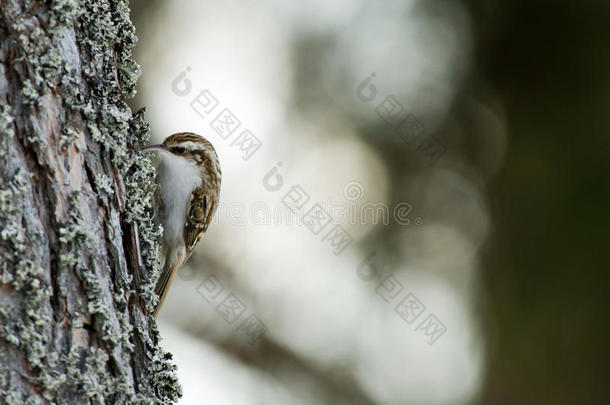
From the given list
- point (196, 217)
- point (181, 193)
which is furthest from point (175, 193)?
point (196, 217)

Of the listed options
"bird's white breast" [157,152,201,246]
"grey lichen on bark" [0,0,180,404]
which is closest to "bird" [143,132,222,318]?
"bird's white breast" [157,152,201,246]

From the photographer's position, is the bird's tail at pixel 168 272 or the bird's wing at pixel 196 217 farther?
the bird's wing at pixel 196 217

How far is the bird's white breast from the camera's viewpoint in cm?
259

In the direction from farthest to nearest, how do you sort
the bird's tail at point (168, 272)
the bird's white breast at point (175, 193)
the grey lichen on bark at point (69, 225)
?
1. the bird's white breast at point (175, 193)
2. the bird's tail at point (168, 272)
3. the grey lichen on bark at point (69, 225)

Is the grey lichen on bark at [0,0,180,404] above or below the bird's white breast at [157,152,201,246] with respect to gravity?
below

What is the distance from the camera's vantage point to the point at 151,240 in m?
1.51

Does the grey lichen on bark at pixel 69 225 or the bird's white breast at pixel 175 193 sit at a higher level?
the bird's white breast at pixel 175 193

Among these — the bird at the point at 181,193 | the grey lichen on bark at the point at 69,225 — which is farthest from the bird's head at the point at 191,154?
the grey lichen on bark at the point at 69,225

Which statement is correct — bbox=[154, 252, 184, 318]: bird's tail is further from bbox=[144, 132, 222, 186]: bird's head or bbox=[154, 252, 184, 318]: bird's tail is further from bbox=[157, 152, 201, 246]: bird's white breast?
bbox=[144, 132, 222, 186]: bird's head

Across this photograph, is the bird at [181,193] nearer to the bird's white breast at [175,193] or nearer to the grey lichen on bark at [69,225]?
the bird's white breast at [175,193]

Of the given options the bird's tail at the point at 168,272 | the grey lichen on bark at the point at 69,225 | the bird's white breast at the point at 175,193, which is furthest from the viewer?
the bird's white breast at the point at 175,193

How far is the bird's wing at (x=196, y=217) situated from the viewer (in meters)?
2.65

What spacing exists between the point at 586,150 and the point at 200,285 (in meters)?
1.92

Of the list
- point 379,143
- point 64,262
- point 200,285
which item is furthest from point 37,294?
point 379,143
